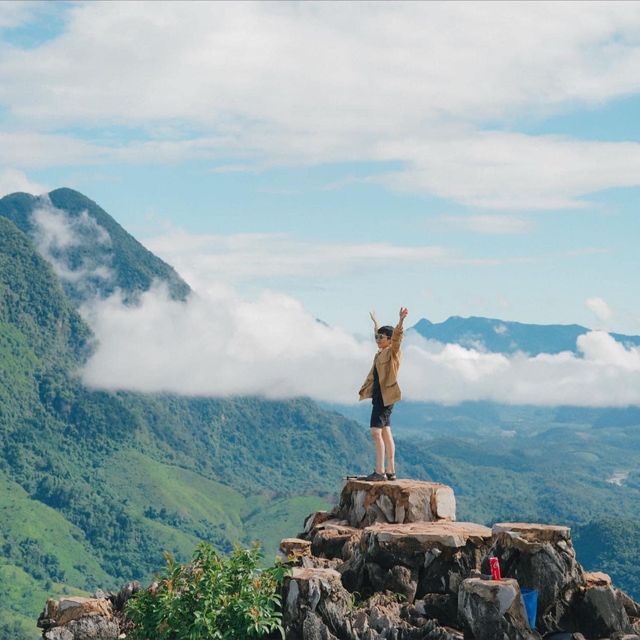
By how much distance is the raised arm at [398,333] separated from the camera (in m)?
27.1

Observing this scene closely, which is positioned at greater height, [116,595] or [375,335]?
[375,335]

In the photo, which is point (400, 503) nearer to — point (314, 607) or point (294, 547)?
point (294, 547)

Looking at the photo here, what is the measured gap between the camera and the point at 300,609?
21.9 meters

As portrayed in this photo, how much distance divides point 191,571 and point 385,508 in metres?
7.03

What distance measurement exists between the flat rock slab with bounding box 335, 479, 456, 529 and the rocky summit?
196 centimetres

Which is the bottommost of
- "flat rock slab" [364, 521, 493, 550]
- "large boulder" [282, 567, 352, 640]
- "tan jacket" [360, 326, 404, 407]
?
"large boulder" [282, 567, 352, 640]

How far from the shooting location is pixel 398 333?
28.0 meters

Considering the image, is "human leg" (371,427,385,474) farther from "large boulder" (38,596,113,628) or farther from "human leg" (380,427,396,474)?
"large boulder" (38,596,113,628)

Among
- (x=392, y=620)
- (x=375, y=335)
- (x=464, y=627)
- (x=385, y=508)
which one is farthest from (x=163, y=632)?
(x=375, y=335)

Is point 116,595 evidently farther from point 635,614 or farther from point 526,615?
point 635,614

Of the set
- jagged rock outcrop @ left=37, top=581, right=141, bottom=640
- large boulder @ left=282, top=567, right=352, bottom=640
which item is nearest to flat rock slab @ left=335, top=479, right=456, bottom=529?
large boulder @ left=282, top=567, right=352, bottom=640

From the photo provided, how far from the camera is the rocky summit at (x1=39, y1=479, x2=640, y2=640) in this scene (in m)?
21.2

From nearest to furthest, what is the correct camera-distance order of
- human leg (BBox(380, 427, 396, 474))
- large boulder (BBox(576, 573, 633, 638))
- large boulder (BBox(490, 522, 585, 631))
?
large boulder (BBox(576, 573, 633, 638))
large boulder (BBox(490, 522, 585, 631))
human leg (BBox(380, 427, 396, 474))

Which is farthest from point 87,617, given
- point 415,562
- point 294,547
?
point 415,562
